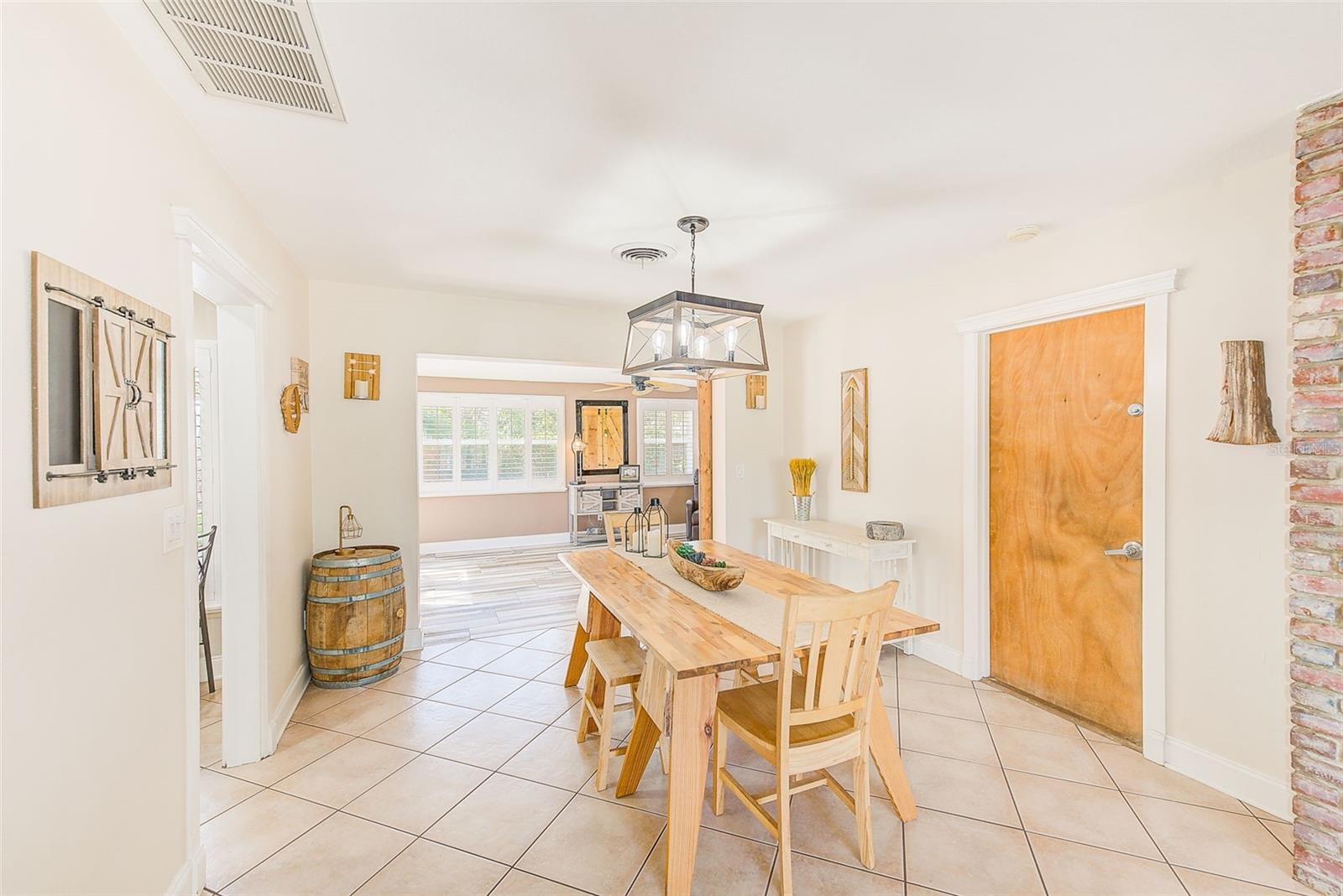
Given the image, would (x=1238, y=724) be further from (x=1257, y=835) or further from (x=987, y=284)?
(x=987, y=284)

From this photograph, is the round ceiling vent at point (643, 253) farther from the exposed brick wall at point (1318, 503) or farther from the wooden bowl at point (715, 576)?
the exposed brick wall at point (1318, 503)

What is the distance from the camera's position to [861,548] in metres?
3.62

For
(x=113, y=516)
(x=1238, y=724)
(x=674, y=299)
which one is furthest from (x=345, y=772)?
(x=1238, y=724)

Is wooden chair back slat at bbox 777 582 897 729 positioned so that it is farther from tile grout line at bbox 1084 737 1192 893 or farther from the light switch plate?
the light switch plate

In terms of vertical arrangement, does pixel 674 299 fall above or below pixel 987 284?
below

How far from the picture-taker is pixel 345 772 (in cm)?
249

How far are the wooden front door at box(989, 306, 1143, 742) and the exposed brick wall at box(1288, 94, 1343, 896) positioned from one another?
74 centimetres

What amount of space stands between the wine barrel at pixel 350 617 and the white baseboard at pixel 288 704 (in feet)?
A: 0.21

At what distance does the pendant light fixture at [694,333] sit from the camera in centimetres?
231

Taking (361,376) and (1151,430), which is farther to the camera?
(361,376)

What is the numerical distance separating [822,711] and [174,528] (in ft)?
6.70

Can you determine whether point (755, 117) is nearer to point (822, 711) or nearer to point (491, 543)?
point (822, 711)

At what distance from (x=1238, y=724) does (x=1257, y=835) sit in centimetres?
39

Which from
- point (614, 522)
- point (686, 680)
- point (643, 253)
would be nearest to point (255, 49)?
point (643, 253)
